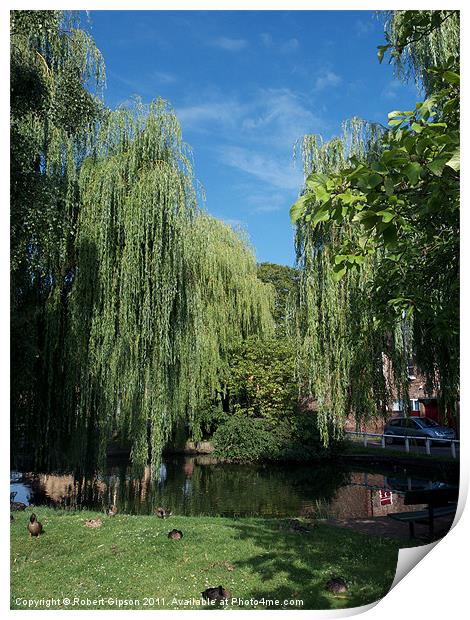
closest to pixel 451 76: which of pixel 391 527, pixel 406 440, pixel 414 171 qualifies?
pixel 414 171

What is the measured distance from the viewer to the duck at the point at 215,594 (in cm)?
329

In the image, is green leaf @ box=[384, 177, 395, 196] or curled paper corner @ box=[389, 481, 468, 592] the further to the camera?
curled paper corner @ box=[389, 481, 468, 592]

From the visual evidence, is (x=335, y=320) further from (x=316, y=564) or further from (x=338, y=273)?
(x=338, y=273)

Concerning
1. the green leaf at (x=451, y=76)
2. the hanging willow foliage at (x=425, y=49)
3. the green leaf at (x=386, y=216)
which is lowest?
the green leaf at (x=386, y=216)

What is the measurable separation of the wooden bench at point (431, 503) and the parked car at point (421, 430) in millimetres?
2734

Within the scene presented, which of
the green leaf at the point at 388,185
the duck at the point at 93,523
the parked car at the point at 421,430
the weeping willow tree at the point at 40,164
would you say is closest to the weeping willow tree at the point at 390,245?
the green leaf at the point at 388,185

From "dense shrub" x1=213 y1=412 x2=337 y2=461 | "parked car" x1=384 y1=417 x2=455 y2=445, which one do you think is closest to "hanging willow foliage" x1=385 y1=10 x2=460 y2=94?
"parked car" x1=384 y1=417 x2=455 y2=445

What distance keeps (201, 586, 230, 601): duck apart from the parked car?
5360mm

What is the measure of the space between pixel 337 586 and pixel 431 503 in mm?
1991

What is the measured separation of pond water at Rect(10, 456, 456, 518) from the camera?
6.77m

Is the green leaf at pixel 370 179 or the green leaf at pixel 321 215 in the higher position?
the green leaf at pixel 370 179

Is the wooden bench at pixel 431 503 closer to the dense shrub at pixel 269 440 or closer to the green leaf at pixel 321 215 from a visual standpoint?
the green leaf at pixel 321 215

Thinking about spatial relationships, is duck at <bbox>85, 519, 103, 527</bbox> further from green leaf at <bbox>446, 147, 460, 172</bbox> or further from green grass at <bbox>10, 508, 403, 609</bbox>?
green leaf at <bbox>446, 147, 460, 172</bbox>
